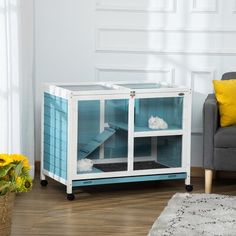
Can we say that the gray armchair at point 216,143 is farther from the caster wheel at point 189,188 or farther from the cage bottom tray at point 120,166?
the cage bottom tray at point 120,166

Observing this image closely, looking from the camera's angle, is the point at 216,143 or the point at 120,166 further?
the point at 120,166

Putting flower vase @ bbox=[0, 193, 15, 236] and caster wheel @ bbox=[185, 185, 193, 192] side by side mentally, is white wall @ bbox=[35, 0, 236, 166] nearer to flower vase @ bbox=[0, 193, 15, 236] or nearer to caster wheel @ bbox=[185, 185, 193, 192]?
caster wheel @ bbox=[185, 185, 193, 192]

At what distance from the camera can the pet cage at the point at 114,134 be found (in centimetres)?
475

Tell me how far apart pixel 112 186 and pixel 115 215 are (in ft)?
2.45

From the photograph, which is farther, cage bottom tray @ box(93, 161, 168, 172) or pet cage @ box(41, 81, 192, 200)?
cage bottom tray @ box(93, 161, 168, 172)

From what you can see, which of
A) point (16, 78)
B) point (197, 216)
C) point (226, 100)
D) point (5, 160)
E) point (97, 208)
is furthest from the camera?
point (226, 100)

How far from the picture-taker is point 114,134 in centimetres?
488

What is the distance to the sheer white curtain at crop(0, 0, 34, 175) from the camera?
14.7 ft

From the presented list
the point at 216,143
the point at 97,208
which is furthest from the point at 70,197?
the point at 216,143

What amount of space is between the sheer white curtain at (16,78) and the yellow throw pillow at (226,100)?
1.28 metres

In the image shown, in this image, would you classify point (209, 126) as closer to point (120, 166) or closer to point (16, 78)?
point (120, 166)

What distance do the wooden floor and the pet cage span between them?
4.1 inches

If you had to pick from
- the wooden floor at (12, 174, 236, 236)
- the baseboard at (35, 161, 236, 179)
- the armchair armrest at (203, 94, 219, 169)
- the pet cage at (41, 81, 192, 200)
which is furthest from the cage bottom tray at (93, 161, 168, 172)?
the baseboard at (35, 161, 236, 179)

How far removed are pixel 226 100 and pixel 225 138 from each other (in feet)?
0.94
